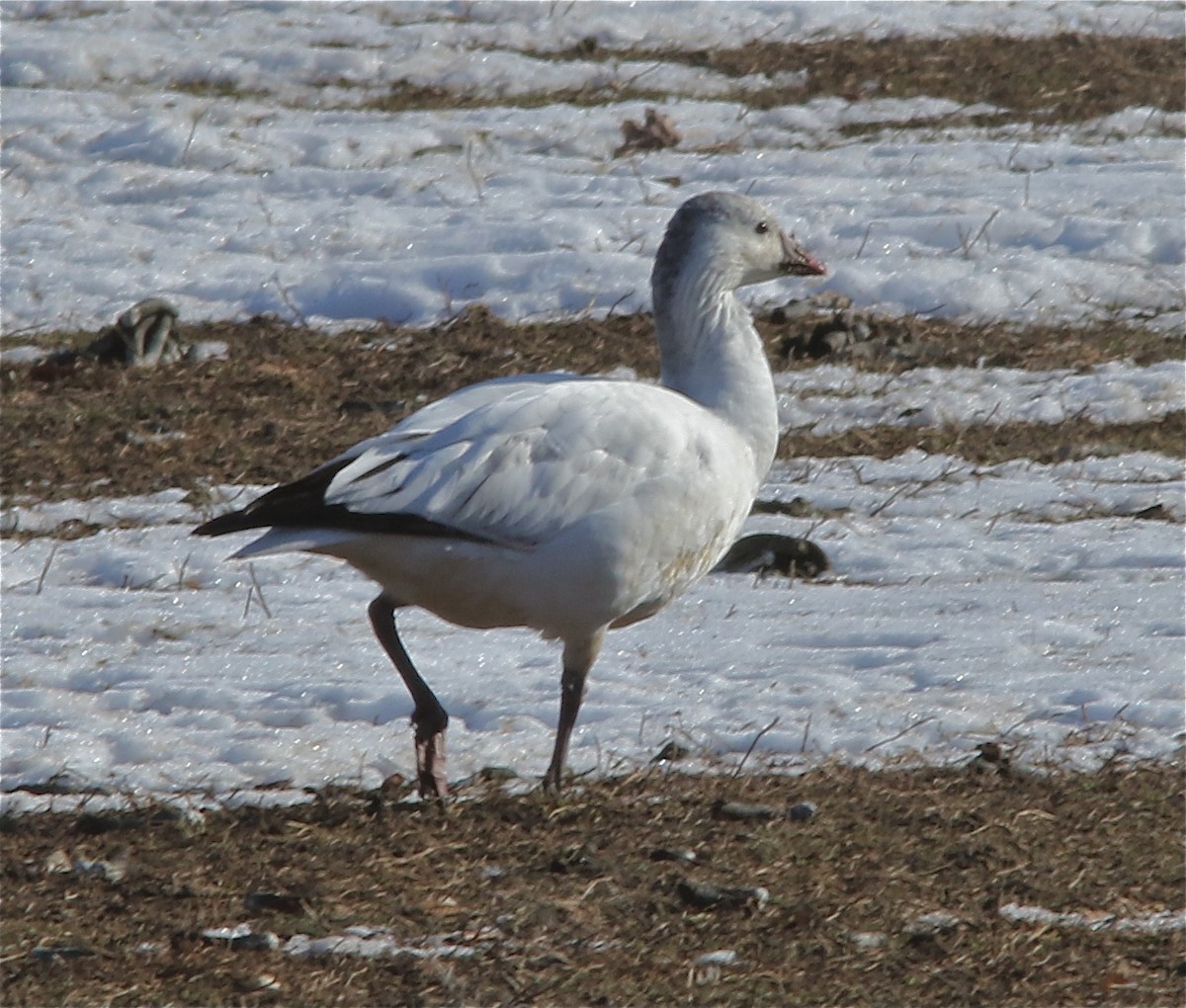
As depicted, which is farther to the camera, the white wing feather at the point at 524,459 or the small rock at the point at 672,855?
the white wing feather at the point at 524,459

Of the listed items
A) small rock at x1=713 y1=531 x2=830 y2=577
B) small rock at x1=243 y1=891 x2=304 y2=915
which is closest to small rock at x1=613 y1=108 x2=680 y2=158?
small rock at x1=713 y1=531 x2=830 y2=577

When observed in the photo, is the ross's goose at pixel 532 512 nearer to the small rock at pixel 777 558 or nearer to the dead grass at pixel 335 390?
the small rock at pixel 777 558

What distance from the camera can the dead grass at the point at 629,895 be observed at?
411 cm

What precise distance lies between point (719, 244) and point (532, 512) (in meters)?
1.29

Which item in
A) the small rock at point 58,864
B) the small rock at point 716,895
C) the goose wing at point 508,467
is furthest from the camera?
the goose wing at point 508,467

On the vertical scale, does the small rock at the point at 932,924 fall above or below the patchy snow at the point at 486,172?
below

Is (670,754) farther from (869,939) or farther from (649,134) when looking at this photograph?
(649,134)

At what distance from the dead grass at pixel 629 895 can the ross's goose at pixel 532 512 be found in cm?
49

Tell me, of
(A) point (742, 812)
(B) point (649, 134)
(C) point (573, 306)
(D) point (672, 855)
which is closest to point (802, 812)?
(A) point (742, 812)

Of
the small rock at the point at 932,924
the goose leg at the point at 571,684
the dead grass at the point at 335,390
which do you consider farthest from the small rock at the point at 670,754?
the dead grass at the point at 335,390

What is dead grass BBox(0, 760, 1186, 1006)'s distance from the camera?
4.11m

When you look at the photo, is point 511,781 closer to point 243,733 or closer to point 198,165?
point 243,733

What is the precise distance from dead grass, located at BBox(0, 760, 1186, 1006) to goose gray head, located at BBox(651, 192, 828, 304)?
5.13 feet

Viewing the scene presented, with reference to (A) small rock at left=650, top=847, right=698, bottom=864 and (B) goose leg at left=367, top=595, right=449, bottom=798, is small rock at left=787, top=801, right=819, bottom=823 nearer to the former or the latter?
(A) small rock at left=650, top=847, right=698, bottom=864
